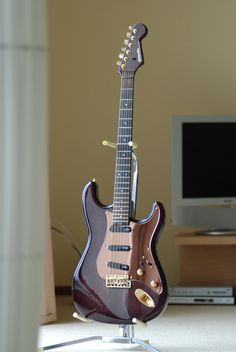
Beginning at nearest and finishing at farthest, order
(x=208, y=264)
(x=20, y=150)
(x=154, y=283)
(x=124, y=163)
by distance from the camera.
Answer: (x=20, y=150) → (x=154, y=283) → (x=124, y=163) → (x=208, y=264)

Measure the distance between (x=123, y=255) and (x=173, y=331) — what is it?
60 centimetres

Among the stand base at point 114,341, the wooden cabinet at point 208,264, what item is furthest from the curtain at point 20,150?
the wooden cabinet at point 208,264

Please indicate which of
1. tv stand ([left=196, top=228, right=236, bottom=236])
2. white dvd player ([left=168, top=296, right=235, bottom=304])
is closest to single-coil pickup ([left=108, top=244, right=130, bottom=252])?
white dvd player ([left=168, top=296, right=235, bottom=304])

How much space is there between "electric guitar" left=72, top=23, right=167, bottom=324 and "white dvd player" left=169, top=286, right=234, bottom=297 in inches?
45.9

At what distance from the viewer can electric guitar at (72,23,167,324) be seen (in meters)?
2.49

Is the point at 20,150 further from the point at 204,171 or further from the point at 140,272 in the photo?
the point at 204,171

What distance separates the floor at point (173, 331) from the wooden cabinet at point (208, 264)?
0.29 m

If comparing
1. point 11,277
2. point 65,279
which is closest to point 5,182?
point 11,277

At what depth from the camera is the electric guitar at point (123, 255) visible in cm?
249

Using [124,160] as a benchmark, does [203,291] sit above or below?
below

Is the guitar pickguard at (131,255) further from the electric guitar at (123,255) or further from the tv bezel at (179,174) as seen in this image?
the tv bezel at (179,174)

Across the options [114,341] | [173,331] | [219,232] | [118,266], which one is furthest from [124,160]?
[219,232]

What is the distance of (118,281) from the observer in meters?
2.51

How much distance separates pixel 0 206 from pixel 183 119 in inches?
103
